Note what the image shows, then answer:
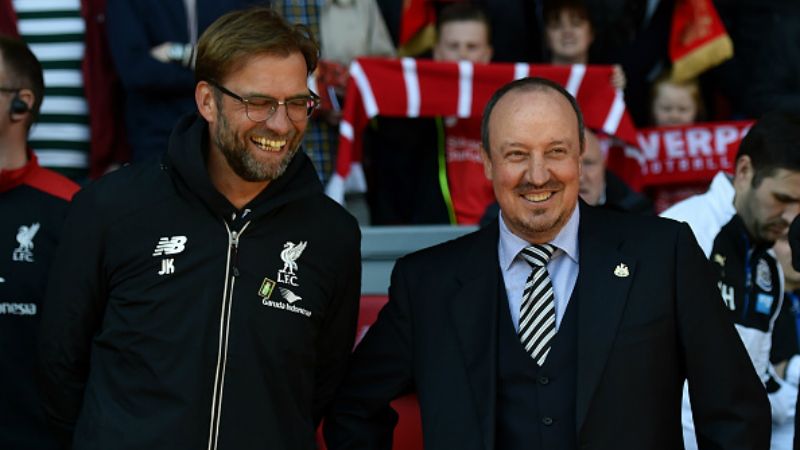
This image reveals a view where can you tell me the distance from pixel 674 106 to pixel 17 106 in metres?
3.98

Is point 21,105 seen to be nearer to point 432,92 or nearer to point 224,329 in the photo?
point 224,329

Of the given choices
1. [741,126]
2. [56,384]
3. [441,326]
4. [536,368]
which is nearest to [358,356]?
[441,326]

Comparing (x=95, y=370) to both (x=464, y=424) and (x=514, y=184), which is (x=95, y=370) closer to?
(x=464, y=424)

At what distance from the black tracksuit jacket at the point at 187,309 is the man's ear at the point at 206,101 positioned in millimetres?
52

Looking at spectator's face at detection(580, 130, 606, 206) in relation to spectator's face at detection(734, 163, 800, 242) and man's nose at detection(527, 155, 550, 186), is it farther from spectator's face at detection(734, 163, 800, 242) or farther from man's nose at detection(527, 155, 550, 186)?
man's nose at detection(527, 155, 550, 186)

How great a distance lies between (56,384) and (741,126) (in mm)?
4430

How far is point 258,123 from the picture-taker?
3594 millimetres

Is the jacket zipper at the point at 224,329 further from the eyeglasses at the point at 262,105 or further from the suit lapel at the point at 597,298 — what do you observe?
the suit lapel at the point at 597,298

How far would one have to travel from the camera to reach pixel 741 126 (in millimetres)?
6906

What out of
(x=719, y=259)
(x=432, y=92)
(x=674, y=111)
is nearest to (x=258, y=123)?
(x=719, y=259)

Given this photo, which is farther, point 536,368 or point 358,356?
point 358,356

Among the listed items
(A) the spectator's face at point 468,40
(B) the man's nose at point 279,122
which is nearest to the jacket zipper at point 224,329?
(B) the man's nose at point 279,122

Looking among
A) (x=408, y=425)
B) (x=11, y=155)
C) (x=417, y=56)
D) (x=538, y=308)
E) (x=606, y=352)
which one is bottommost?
(x=408, y=425)

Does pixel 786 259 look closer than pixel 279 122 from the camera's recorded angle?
No
